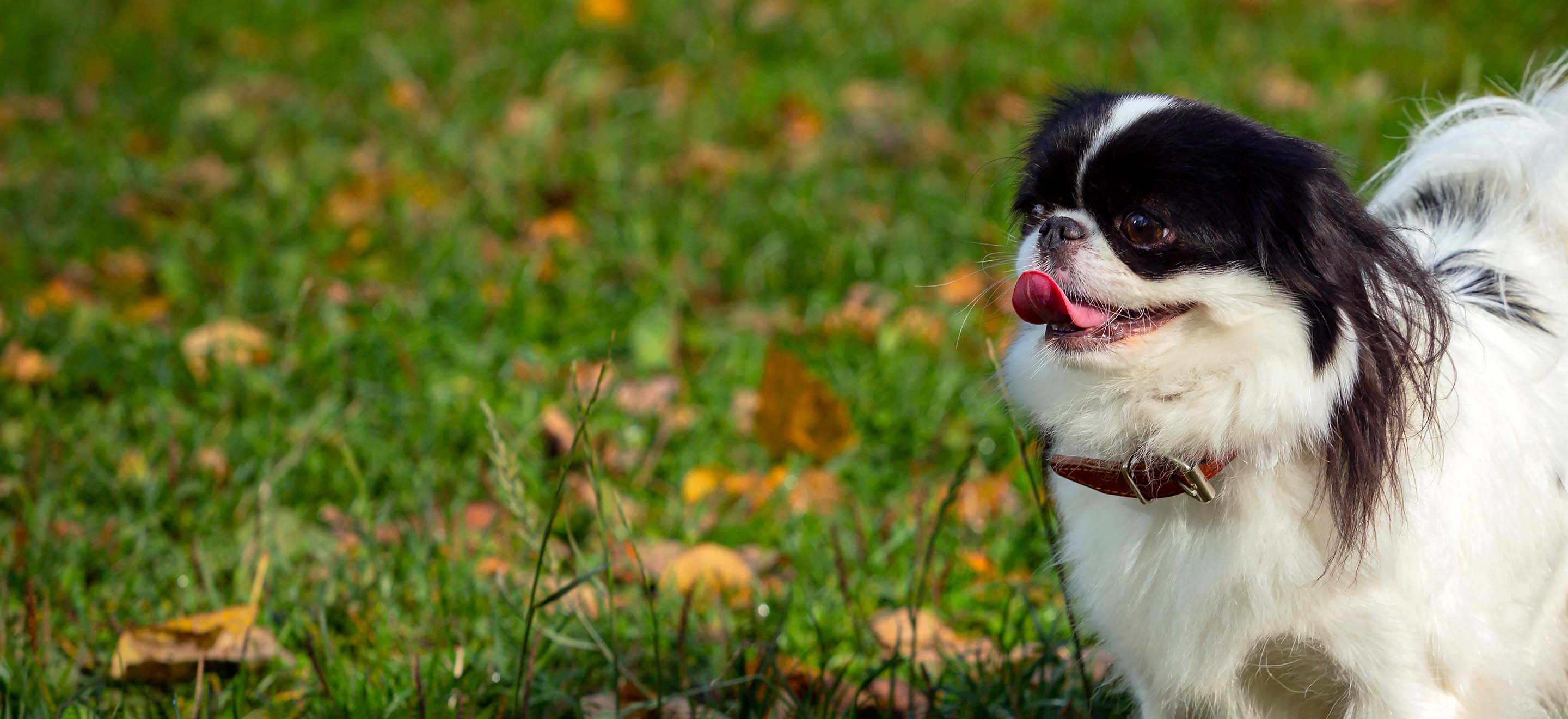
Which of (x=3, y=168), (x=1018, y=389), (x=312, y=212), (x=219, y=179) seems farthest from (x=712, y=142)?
(x=1018, y=389)

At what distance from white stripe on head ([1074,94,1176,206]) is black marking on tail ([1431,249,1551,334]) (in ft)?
1.55

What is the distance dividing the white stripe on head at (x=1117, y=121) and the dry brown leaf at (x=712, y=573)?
119cm

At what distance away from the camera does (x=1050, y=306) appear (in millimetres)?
1584

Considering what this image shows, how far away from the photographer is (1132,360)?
1.54 metres

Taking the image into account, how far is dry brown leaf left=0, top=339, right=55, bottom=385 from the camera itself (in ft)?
10.3

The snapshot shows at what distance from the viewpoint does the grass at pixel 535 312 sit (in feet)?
7.50

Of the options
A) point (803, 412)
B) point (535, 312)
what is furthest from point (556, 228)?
point (803, 412)

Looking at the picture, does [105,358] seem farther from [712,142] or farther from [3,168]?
[712,142]

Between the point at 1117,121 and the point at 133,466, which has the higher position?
the point at 1117,121

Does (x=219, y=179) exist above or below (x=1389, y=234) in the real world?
below

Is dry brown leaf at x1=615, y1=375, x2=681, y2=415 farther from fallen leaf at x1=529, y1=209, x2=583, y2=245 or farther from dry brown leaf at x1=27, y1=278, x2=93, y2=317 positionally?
dry brown leaf at x1=27, y1=278, x2=93, y2=317

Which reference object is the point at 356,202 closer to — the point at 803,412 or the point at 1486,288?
the point at 803,412

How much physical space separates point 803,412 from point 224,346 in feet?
4.72

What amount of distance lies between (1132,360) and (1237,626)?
377 mm
